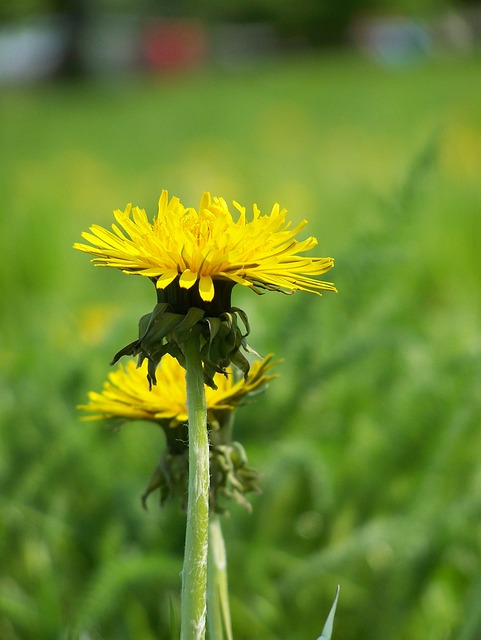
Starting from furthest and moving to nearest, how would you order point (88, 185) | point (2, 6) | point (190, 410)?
point (2, 6), point (88, 185), point (190, 410)

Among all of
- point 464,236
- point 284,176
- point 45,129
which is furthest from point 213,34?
point 464,236

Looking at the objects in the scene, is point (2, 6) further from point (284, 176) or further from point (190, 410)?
point (190, 410)

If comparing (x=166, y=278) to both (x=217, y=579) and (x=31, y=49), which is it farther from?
(x=31, y=49)

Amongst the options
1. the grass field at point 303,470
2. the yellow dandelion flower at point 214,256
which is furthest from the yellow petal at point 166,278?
the grass field at point 303,470

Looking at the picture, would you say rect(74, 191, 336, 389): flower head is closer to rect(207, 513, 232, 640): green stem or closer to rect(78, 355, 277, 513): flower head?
rect(78, 355, 277, 513): flower head

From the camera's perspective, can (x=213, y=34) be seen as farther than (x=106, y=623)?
Yes

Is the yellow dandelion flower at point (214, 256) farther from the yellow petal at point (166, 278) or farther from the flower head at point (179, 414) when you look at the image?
the flower head at point (179, 414)

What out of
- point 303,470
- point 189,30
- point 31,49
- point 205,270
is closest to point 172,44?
point 189,30
